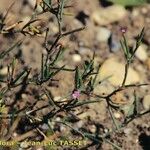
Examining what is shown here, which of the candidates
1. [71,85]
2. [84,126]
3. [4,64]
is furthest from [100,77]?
[4,64]

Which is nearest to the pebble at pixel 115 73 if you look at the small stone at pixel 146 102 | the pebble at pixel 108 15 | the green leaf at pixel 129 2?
the small stone at pixel 146 102

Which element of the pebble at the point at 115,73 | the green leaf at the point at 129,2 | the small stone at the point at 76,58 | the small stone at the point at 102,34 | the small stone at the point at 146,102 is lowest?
the small stone at the point at 146,102

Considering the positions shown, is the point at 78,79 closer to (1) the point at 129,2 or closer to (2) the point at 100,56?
(2) the point at 100,56

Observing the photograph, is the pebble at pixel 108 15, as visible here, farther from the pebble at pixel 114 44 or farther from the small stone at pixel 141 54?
the small stone at pixel 141 54

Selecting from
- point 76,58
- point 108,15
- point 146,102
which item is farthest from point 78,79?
point 108,15

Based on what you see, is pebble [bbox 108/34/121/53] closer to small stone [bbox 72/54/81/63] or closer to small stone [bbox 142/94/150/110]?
small stone [bbox 72/54/81/63]

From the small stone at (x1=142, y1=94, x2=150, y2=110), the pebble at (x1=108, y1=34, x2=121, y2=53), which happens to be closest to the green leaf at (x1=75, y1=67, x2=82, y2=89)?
the small stone at (x1=142, y1=94, x2=150, y2=110)
